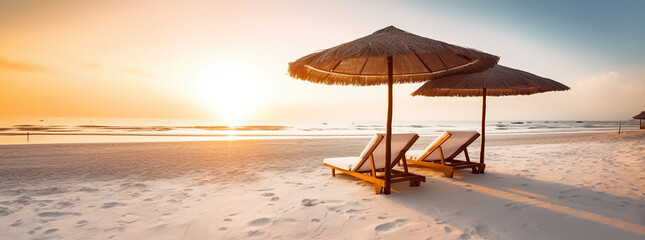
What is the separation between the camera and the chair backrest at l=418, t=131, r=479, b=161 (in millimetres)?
5023

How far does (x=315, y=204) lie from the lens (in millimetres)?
3350

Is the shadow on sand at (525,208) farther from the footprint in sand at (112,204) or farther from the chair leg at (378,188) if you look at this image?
the footprint in sand at (112,204)

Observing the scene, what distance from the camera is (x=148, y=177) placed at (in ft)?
16.7

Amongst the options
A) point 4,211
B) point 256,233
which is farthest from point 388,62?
point 4,211

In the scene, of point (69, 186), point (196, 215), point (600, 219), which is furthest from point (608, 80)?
point (69, 186)

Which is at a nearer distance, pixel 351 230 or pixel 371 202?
pixel 351 230

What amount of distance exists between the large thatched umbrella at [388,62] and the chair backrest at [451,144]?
44.7 inches

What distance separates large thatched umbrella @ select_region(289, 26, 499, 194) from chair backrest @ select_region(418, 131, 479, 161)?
1.14 meters

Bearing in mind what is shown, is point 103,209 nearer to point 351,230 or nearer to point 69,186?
point 69,186

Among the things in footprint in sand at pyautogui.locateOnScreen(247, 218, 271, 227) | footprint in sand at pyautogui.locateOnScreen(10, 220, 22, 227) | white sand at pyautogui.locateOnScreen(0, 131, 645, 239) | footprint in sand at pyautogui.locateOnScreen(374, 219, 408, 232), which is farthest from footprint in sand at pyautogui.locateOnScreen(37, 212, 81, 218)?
footprint in sand at pyautogui.locateOnScreen(374, 219, 408, 232)

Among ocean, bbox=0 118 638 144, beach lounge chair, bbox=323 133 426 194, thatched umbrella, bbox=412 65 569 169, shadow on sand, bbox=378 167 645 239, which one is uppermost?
thatched umbrella, bbox=412 65 569 169

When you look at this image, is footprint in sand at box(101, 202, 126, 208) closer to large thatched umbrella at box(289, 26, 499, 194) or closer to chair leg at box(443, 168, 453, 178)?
large thatched umbrella at box(289, 26, 499, 194)

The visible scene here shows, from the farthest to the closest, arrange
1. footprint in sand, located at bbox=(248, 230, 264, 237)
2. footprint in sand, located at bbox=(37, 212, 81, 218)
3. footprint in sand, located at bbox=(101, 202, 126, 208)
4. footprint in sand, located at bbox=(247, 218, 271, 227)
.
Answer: footprint in sand, located at bbox=(101, 202, 126, 208), footprint in sand, located at bbox=(37, 212, 81, 218), footprint in sand, located at bbox=(247, 218, 271, 227), footprint in sand, located at bbox=(248, 230, 264, 237)

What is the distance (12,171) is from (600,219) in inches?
360
